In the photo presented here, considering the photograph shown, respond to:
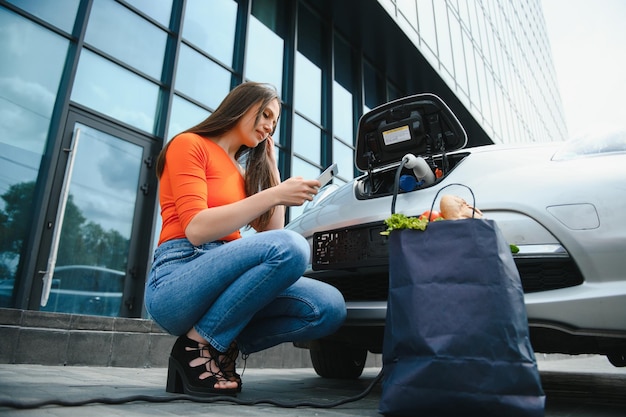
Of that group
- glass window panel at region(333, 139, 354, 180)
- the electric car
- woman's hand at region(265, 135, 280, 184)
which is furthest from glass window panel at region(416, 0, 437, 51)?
woman's hand at region(265, 135, 280, 184)

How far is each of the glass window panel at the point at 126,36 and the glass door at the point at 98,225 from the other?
3.01ft

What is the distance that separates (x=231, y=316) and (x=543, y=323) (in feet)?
3.15

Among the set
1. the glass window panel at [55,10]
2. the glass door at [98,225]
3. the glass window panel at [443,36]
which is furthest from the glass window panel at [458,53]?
the glass window panel at [55,10]

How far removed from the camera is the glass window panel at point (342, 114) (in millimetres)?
7891

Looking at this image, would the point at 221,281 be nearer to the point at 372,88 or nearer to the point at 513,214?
the point at 513,214

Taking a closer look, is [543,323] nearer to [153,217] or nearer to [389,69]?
[153,217]

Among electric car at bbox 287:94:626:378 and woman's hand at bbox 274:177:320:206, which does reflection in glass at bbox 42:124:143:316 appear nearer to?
electric car at bbox 287:94:626:378

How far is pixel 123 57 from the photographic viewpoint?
4.56 meters

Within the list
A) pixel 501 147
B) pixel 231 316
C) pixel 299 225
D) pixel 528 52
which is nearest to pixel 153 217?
pixel 299 225

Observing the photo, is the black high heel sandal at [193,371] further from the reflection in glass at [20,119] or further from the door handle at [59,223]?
the reflection in glass at [20,119]

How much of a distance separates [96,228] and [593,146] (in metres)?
4.02

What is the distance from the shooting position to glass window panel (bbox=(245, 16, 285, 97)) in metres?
6.28

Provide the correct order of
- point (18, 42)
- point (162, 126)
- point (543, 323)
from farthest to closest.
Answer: point (162, 126) → point (18, 42) → point (543, 323)

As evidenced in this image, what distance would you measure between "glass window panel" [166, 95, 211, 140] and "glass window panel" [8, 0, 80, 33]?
4.20 feet
